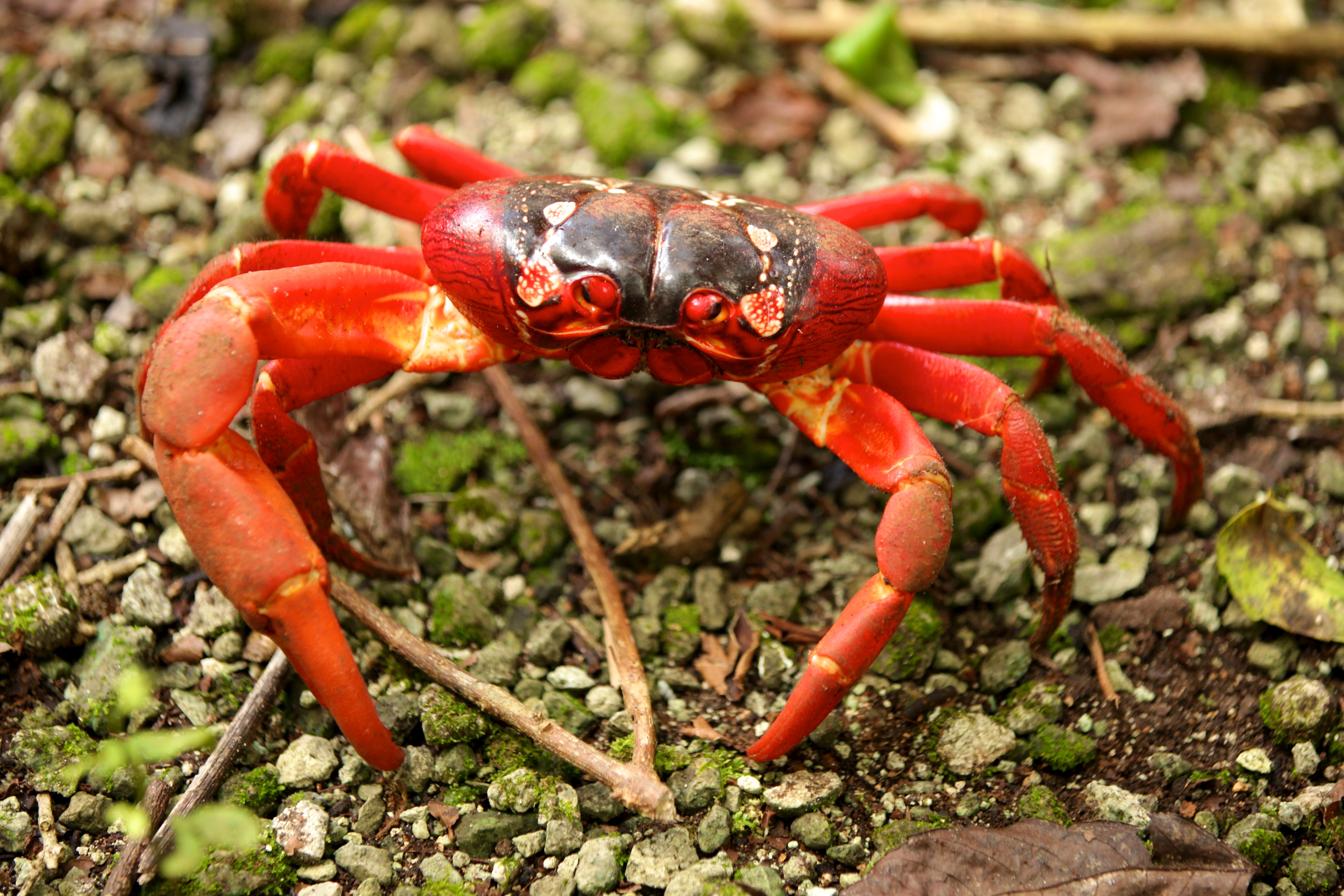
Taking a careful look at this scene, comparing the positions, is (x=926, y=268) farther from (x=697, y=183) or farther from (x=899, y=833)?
(x=899, y=833)

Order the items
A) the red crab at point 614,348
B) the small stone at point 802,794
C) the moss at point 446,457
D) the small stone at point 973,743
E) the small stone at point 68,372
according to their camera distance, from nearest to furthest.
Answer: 1. the red crab at point 614,348
2. the small stone at point 802,794
3. the small stone at point 973,743
4. the small stone at point 68,372
5. the moss at point 446,457

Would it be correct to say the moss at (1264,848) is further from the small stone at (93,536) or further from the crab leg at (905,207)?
the small stone at (93,536)

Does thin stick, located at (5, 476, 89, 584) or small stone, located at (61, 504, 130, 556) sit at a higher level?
thin stick, located at (5, 476, 89, 584)

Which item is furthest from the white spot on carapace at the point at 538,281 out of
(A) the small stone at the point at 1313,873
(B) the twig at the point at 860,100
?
(B) the twig at the point at 860,100

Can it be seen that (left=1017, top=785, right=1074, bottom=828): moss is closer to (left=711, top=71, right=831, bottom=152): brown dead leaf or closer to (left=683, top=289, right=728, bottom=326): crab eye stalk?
(left=683, top=289, right=728, bottom=326): crab eye stalk

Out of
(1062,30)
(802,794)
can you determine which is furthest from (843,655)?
(1062,30)

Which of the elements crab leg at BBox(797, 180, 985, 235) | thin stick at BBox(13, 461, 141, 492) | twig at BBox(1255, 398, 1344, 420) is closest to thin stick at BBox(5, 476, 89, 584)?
thin stick at BBox(13, 461, 141, 492)

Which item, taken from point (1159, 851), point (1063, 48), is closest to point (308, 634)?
point (1159, 851)
